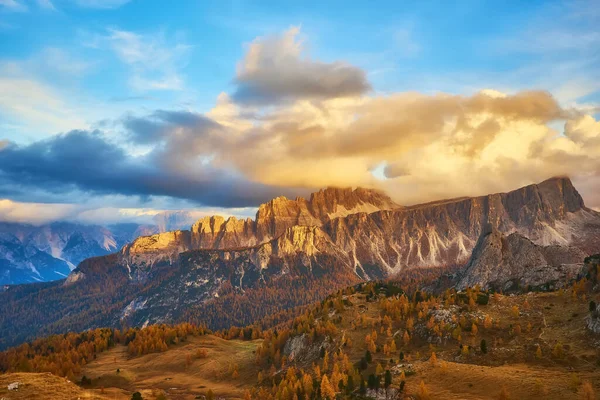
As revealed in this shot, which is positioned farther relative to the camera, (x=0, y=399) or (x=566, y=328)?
(x=566, y=328)

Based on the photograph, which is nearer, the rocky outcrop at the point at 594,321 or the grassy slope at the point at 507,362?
the grassy slope at the point at 507,362

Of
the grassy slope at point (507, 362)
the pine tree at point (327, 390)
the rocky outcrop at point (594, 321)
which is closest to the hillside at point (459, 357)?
the grassy slope at point (507, 362)

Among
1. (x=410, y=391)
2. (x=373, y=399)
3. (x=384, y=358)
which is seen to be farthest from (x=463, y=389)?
(x=384, y=358)

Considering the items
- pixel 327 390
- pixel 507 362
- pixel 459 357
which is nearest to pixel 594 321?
pixel 507 362

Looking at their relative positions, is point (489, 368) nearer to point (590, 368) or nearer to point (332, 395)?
point (590, 368)

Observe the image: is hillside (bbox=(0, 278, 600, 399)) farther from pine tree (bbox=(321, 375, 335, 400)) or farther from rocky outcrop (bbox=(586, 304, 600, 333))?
rocky outcrop (bbox=(586, 304, 600, 333))

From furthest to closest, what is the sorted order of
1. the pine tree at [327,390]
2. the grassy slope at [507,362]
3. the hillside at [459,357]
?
the pine tree at [327,390] < the hillside at [459,357] < the grassy slope at [507,362]

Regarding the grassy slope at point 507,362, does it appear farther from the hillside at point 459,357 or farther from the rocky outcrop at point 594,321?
the rocky outcrop at point 594,321

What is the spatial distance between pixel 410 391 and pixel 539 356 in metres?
43.4

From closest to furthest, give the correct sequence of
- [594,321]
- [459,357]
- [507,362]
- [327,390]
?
[507,362] → [594,321] → [327,390] → [459,357]

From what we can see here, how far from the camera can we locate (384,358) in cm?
15950

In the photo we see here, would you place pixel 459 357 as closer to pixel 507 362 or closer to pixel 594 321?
pixel 507 362

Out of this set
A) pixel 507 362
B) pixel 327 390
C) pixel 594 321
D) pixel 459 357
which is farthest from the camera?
pixel 459 357

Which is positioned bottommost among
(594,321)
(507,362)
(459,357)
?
(459,357)
